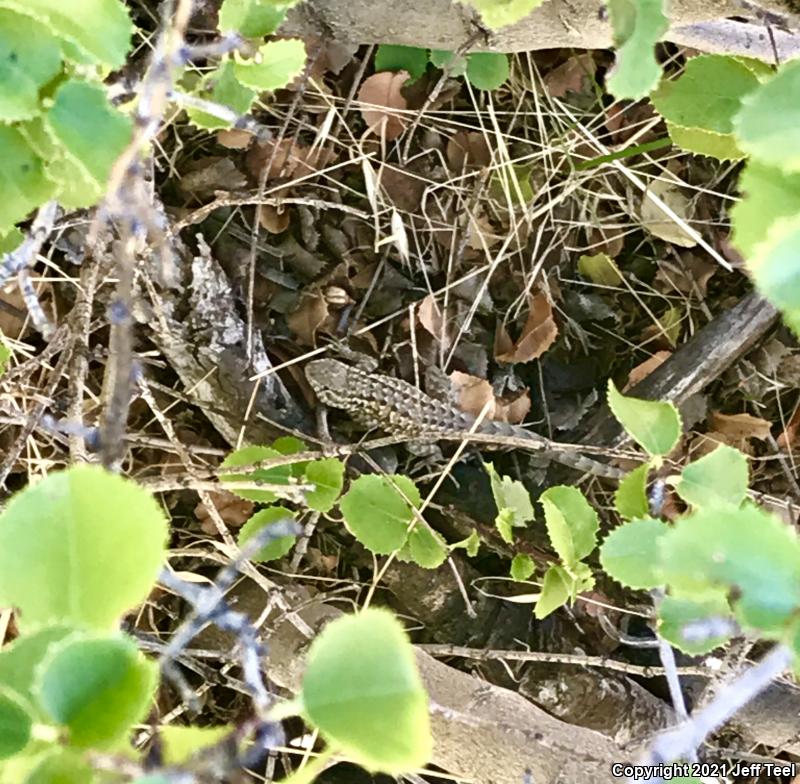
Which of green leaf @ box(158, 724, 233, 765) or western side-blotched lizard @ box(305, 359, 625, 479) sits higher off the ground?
green leaf @ box(158, 724, 233, 765)

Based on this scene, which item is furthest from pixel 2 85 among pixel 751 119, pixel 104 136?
pixel 751 119

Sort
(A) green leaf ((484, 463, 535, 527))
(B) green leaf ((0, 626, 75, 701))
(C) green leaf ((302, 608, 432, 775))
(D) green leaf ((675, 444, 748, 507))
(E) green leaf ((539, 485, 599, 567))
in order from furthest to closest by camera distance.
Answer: (A) green leaf ((484, 463, 535, 527)), (E) green leaf ((539, 485, 599, 567)), (D) green leaf ((675, 444, 748, 507)), (B) green leaf ((0, 626, 75, 701)), (C) green leaf ((302, 608, 432, 775))

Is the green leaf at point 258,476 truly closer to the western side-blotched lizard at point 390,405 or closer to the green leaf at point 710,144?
the western side-blotched lizard at point 390,405

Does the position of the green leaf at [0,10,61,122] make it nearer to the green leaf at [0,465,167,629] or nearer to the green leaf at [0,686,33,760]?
the green leaf at [0,465,167,629]

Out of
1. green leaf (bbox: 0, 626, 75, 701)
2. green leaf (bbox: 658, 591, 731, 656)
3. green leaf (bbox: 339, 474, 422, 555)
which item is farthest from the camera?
green leaf (bbox: 339, 474, 422, 555)

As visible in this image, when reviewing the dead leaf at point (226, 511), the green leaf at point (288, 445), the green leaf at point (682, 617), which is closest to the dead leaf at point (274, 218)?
the green leaf at point (288, 445)

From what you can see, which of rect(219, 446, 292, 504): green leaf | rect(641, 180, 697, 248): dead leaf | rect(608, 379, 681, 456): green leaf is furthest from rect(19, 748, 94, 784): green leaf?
rect(641, 180, 697, 248): dead leaf

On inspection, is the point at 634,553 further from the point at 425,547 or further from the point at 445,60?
the point at 445,60
